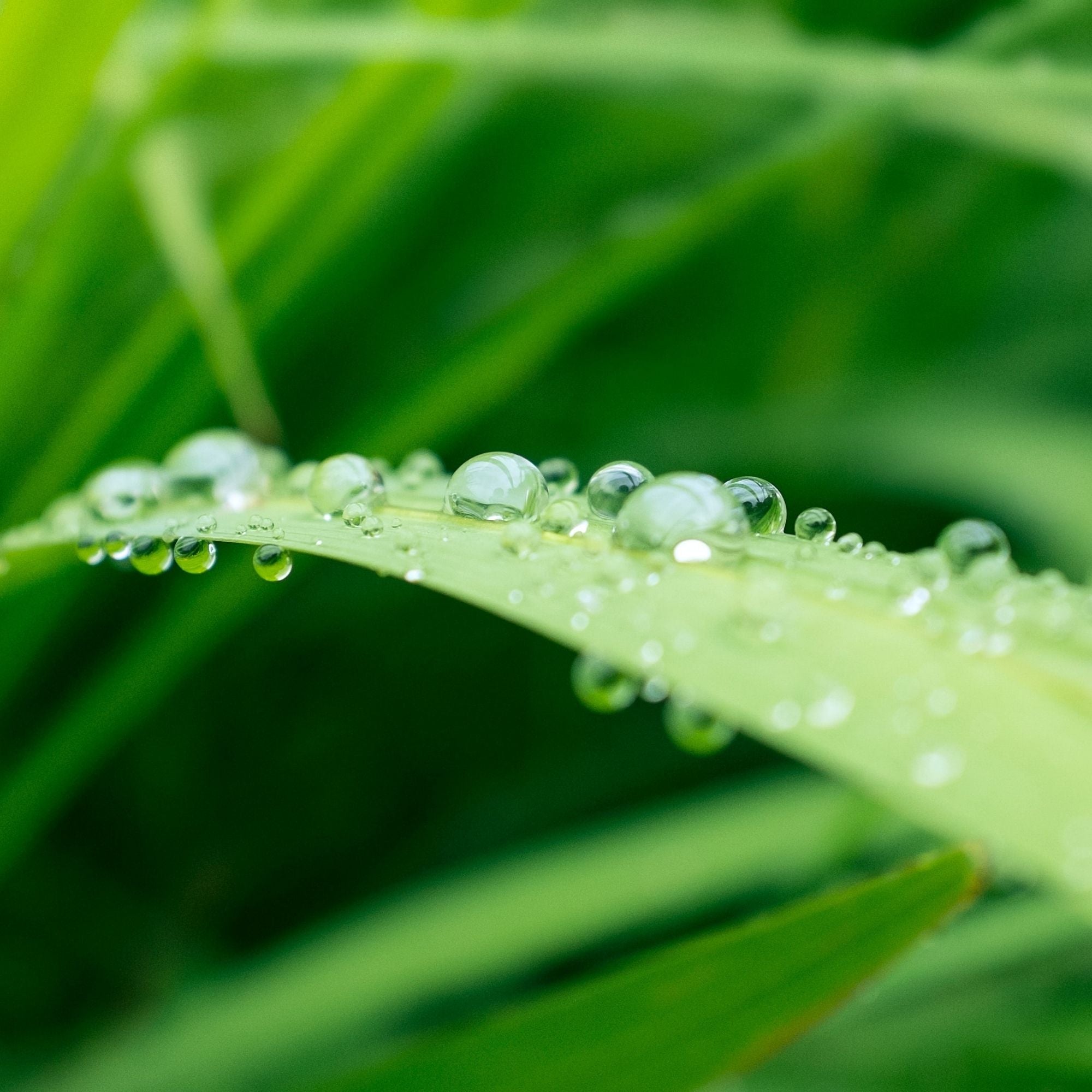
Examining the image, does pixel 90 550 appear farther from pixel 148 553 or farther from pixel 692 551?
pixel 692 551

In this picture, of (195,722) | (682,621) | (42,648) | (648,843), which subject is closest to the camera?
(682,621)

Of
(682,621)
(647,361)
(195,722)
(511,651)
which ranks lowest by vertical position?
(682,621)

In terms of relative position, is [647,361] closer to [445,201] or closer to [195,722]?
[445,201]

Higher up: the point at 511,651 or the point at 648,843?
the point at 511,651

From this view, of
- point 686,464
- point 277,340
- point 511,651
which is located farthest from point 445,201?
point 511,651

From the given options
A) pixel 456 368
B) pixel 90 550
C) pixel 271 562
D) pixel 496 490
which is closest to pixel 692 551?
pixel 496 490

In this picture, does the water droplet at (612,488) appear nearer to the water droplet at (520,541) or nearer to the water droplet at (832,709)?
the water droplet at (520,541)

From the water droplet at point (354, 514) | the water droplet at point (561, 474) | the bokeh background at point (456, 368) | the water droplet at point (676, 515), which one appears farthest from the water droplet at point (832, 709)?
the bokeh background at point (456, 368)
